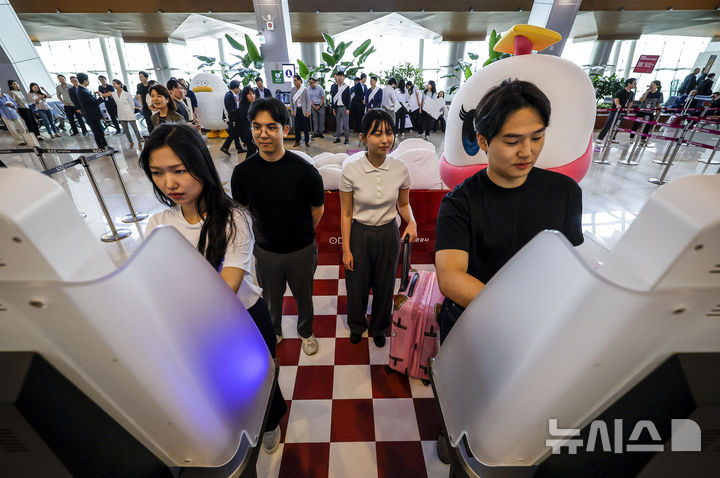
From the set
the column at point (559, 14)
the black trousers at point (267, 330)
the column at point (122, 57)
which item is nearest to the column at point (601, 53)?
the column at point (559, 14)

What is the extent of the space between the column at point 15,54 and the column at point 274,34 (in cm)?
682

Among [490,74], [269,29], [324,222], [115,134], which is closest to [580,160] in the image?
[490,74]

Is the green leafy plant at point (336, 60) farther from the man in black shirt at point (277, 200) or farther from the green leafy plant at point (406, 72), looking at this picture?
the man in black shirt at point (277, 200)

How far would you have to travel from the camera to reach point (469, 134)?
78.8 inches

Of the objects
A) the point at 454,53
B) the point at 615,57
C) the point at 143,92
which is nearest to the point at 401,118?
the point at 454,53

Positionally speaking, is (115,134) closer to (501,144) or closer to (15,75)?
(15,75)

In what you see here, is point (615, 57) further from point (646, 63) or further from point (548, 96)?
point (548, 96)

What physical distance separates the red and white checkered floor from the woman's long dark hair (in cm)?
96

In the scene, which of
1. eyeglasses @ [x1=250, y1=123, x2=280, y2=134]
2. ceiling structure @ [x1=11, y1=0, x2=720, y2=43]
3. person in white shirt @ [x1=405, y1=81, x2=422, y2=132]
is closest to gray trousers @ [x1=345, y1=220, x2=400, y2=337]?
eyeglasses @ [x1=250, y1=123, x2=280, y2=134]

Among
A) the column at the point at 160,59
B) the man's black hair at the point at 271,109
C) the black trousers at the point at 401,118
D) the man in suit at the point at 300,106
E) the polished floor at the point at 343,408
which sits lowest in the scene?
the polished floor at the point at 343,408

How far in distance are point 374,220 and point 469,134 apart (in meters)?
0.88

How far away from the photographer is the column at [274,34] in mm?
6445

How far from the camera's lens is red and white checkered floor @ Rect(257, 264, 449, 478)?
1.34 meters

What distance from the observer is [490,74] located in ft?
6.32
